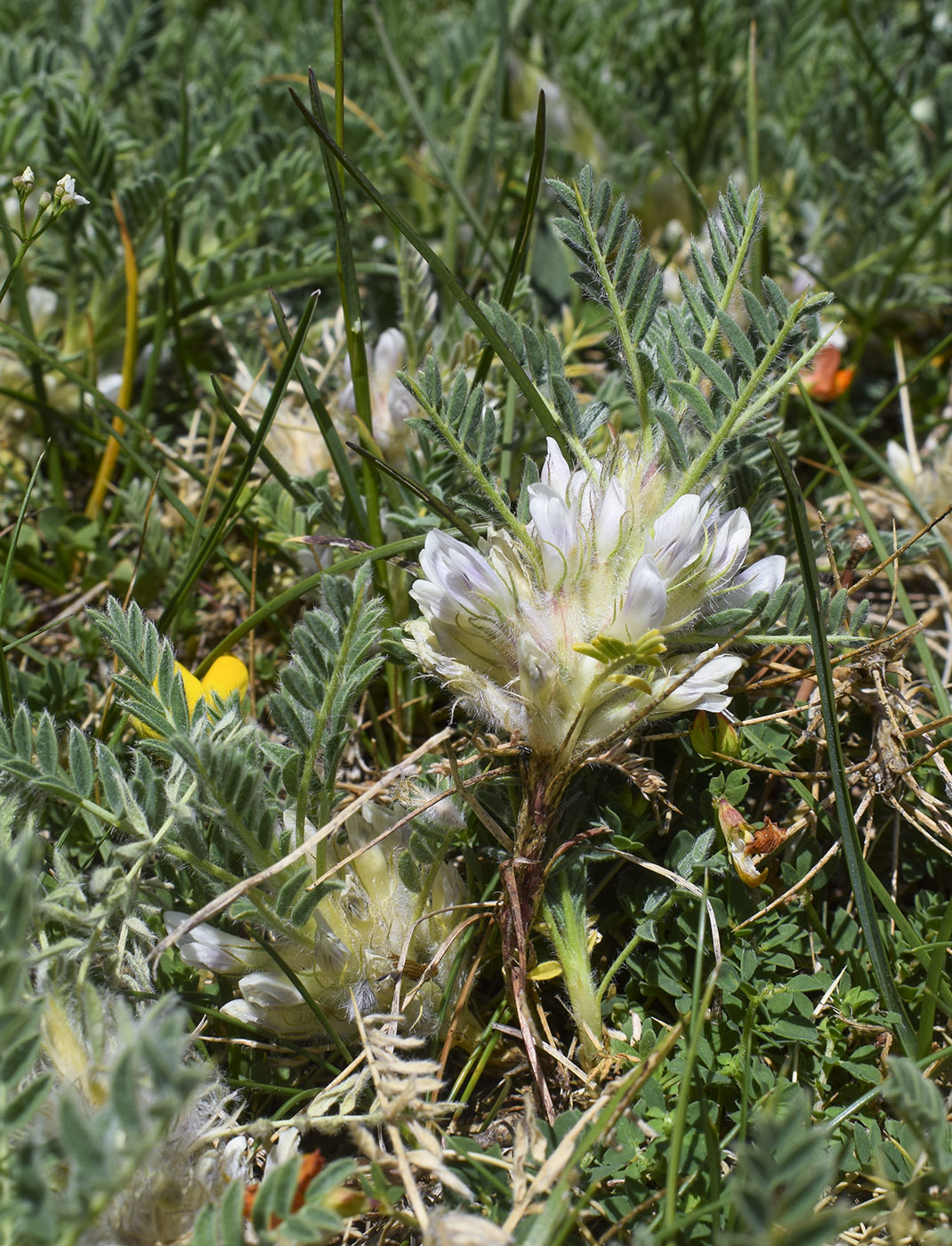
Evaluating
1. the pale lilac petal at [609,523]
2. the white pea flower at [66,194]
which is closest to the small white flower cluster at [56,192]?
the white pea flower at [66,194]

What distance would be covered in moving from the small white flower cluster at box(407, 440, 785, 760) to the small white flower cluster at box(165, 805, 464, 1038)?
0.24 meters

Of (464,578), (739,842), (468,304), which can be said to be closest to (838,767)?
(739,842)

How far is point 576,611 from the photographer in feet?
3.94

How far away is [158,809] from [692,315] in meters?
1.01

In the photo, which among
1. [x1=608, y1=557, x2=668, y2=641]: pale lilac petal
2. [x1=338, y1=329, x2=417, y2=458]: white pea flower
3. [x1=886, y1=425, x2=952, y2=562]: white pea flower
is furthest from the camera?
[x1=886, y1=425, x2=952, y2=562]: white pea flower

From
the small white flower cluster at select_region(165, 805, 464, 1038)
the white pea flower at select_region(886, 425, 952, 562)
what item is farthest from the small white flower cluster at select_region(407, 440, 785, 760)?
the white pea flower at select_region(886, 425, 952, 562)

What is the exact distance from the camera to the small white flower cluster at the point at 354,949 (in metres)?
1.18

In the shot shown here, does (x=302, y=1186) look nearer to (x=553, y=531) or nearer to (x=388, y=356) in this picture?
(x=553, y=531)

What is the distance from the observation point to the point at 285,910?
1136 mm

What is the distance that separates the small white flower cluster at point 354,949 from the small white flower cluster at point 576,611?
24 centimetres

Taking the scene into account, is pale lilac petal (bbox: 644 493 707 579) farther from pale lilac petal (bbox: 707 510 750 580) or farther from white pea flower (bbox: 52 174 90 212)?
white pea flower (bbox: 52 174 90 212)

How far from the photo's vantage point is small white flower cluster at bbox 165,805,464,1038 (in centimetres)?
118

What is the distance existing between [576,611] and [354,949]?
1.62 feet

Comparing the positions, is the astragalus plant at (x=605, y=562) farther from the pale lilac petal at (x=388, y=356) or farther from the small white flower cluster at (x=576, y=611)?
the pale lilac petal at (x=388, y=356)
